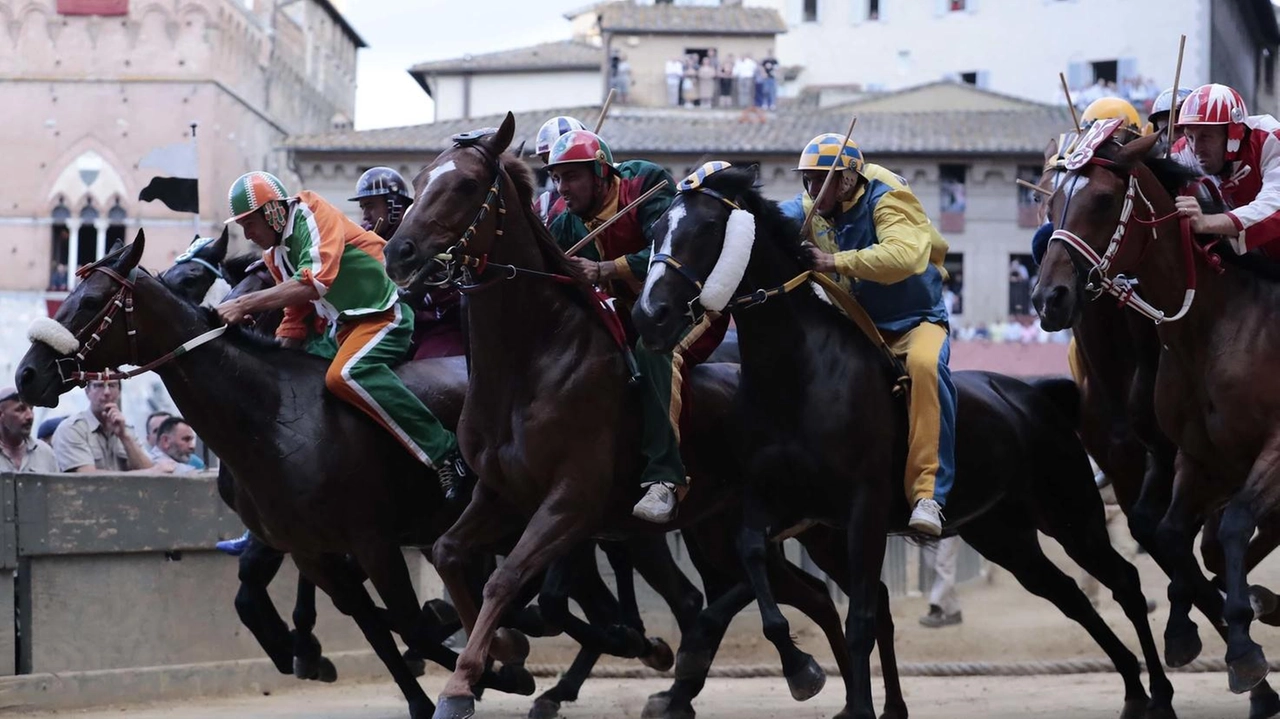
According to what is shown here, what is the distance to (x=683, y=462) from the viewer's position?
28.6ft

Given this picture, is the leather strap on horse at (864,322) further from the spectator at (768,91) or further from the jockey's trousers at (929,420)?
the spectator at (768,91)

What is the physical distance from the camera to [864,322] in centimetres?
861

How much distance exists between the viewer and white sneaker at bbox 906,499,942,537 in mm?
8289

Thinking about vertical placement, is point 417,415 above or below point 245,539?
above

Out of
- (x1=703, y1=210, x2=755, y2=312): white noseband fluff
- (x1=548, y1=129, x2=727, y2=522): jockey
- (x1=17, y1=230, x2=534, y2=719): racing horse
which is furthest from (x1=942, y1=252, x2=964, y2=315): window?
(x1=703, y1=210, x2=755, y2=312): white noseband fluff

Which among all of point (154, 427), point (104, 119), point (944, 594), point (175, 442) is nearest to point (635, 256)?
point (175, 442)

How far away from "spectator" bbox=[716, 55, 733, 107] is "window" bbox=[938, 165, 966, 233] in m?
10.6

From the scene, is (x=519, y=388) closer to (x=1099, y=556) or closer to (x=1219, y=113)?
(x=1219, y=113)

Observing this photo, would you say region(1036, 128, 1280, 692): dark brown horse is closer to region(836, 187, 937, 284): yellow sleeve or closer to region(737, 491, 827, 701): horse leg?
region(836, 187, 937, 284): yellow sleeve

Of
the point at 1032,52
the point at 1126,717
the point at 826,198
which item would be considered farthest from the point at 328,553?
the point at 1032,52

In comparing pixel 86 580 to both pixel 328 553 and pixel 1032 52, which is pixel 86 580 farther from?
pixel 1032 52

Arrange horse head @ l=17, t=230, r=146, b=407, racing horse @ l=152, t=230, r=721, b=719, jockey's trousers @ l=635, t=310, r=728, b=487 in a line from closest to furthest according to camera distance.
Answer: jockey's trousers @ l=635, t=310, r=728, b=487 → horse head @ l=17, t=230, r=146, b=407 → racing horse @ l=152, t=230, r=721, b=719

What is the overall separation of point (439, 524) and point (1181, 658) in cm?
374

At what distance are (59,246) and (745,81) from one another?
20.0 m
